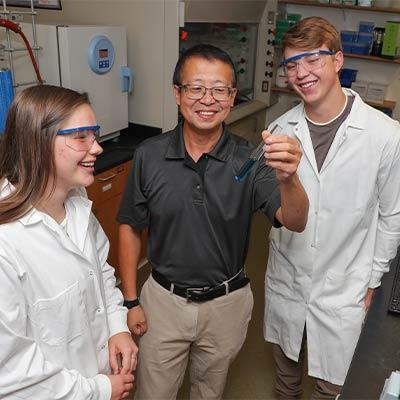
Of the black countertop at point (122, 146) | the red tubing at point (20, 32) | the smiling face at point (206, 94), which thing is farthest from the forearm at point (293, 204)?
the red tubing at point (20, 32)

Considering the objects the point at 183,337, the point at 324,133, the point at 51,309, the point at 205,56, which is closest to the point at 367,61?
the point at 324,133

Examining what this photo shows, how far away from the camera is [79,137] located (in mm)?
1090

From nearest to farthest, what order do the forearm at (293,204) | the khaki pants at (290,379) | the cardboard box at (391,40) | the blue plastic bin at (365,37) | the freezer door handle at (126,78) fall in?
the forearm at (293,204), the khaki pants at (290,379), the freezer door handle at (126,78), the cardboard box at (391,40), the blue plastic bin at (365,37)

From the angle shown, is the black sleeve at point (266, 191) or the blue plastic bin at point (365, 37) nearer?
the black sleeve at point (266, 191)

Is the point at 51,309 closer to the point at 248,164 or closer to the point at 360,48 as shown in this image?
the point at 248,164

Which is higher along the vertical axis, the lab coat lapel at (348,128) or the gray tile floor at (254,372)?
the lab coat lapel at (348,128)

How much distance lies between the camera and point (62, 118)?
106 centimetres

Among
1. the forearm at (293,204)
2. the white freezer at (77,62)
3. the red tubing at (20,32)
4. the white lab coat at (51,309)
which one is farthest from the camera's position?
the white freezer at (77,62)

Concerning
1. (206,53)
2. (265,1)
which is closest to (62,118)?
(206,53)

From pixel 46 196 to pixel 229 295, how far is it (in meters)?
0.69

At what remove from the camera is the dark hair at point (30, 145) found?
3.43ft

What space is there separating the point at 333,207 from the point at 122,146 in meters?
1.57

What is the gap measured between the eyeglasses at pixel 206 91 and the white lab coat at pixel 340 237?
45 centimetres

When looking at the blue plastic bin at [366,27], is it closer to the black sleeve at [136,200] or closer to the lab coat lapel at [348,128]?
the lab coat lapel at [348,128]
